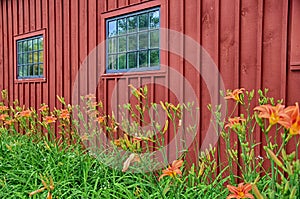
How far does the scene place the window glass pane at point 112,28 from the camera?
400 centimetres

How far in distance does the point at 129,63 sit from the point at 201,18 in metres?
1.14

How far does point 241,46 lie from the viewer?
2.80 m

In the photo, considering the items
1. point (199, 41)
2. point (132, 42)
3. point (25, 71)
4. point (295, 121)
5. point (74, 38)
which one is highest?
point (74, 38)

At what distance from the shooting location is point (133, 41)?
3830mm

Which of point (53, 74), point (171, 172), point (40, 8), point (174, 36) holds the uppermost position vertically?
point (40, 8)

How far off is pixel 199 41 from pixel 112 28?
1.38 meters

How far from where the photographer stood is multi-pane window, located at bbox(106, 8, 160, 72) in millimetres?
3555

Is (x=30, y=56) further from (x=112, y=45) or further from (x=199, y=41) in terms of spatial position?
(x=199, y=41)

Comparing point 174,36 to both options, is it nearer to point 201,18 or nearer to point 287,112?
point 201,18

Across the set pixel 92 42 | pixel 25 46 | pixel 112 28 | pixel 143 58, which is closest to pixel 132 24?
pixel 112 28

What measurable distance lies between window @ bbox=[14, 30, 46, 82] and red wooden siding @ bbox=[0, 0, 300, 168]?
0.16 metres

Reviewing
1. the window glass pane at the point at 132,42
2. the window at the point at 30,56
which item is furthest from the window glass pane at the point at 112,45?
the window at the point at 30,56

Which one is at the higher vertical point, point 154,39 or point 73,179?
point 154,39

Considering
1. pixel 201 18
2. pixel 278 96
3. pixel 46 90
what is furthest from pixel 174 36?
pixel 46 90
